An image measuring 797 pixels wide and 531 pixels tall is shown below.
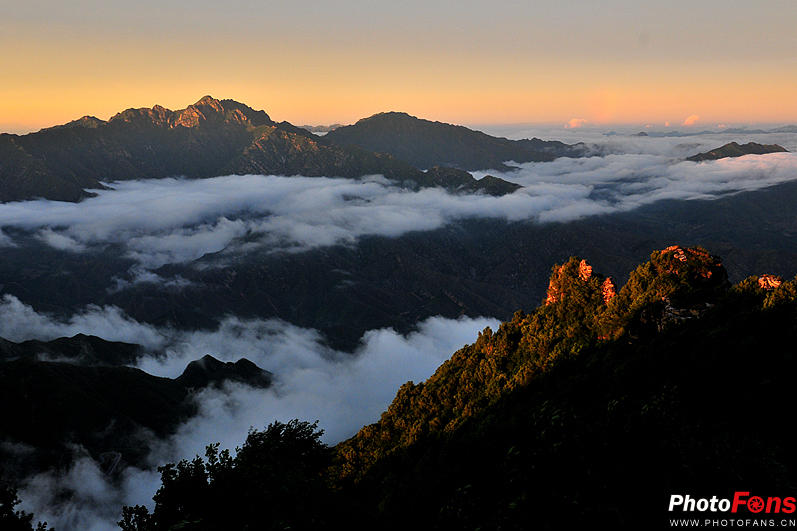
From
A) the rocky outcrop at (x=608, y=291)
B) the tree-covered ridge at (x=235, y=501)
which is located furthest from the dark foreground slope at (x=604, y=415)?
the tree-covered ridge at (x=235, y=501)

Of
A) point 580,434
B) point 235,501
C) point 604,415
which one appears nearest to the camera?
point 580,434

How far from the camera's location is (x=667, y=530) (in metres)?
26.0

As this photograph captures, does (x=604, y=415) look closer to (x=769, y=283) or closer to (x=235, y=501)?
(x=235, y=501)

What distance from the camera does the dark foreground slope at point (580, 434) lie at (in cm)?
2936

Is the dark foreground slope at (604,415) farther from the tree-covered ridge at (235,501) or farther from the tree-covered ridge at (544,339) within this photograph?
the tree-covered ridge at (235,501)

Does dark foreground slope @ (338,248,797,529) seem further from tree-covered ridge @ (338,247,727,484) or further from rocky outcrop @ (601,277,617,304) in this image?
rocky outcrop @ (601,277,617,304)

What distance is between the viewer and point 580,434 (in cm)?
3784

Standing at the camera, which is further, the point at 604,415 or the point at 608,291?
the point at 608,291

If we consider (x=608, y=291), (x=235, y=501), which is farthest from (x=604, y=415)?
(x=608, y=291)

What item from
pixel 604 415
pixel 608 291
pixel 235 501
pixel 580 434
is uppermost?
pixel 608 291

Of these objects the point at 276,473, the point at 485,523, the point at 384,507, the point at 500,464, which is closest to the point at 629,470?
the point at 485,523

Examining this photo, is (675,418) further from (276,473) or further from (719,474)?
(276,473)

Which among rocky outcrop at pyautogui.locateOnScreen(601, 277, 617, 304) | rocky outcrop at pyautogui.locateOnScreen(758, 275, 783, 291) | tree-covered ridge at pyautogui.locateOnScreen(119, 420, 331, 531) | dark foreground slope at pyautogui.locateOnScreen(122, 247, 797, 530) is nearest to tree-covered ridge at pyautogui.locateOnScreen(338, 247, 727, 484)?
rocky outcrop at pyautogui.locateOnScreen(601, 277, 617, 304)

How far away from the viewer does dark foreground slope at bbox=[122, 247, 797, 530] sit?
29.4m
